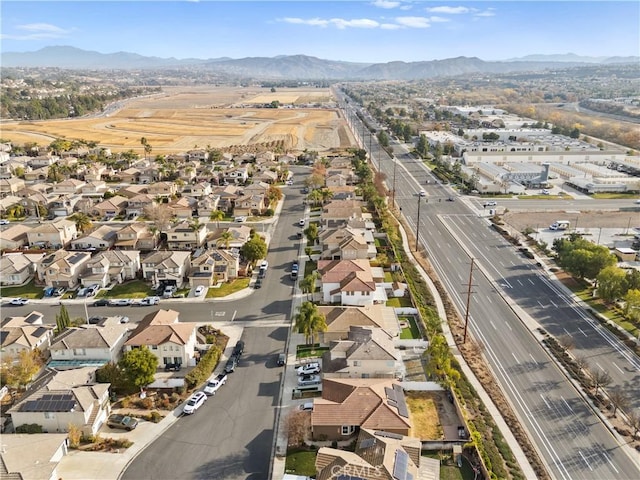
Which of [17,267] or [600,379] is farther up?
[17,267]

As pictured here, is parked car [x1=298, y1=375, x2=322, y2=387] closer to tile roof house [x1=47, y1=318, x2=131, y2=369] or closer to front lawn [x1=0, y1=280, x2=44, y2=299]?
tile roof house [x1=47, y1=318, x2=131, y2=369]

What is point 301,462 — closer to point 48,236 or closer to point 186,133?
point 48,236

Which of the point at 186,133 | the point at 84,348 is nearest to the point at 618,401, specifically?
the point at 84,348

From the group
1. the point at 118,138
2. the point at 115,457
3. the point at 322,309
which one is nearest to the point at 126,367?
the point at 115,457

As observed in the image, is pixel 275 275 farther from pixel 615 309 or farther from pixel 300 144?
pixel 300 144

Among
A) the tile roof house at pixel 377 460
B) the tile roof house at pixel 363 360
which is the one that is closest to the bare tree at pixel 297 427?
the tile roof house at pixel 377 460

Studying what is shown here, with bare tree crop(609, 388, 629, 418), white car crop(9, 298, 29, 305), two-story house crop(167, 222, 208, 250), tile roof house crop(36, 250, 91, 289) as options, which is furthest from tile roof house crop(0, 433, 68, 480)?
bare tree crop(609, 388, 629, 418)
